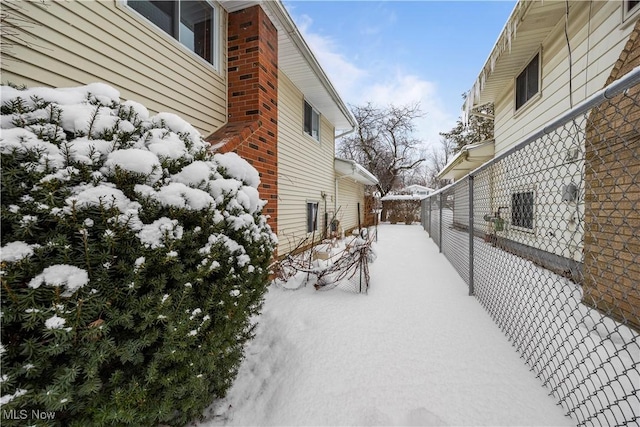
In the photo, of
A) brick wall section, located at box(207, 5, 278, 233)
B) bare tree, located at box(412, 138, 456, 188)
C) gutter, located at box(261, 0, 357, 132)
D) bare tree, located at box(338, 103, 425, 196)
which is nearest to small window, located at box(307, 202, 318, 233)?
A: gutter, located at box(261, 0, 357, 132)

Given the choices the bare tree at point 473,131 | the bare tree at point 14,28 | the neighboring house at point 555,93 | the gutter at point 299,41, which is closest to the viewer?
the bare tree at point 14,28

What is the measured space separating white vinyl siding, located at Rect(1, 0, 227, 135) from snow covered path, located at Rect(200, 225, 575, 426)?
2.94 meters

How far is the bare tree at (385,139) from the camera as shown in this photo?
21.2 meters

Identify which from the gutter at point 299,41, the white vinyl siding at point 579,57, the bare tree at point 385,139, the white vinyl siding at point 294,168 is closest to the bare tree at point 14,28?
the gutter at point 299,41

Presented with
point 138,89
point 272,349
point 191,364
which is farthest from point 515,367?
Answer: point 138,89

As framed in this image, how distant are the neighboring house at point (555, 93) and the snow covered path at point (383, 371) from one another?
0.94 meters

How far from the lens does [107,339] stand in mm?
1120

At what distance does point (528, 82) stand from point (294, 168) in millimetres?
5536

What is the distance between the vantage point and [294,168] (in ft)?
22.2

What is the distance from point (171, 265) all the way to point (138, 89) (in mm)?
2734

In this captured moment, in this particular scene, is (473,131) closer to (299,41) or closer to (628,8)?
(628,8)

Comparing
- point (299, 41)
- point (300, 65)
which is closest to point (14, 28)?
point (299, 41)

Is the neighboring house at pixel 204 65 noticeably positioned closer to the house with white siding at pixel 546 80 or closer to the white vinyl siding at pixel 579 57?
the house with white siding at pixel 546 80

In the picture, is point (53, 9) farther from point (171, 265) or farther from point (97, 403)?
point (97, 403)
